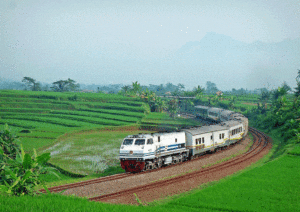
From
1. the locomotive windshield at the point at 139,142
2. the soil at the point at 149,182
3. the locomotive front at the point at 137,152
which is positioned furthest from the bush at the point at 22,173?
the locomotive windshield at the point at 139,142

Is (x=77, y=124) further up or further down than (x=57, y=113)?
further down

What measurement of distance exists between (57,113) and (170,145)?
42.4 metres

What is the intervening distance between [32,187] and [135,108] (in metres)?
58.3

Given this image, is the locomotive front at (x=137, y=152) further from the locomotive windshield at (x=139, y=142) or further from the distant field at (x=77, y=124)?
the distant field at (x=77, y=124)

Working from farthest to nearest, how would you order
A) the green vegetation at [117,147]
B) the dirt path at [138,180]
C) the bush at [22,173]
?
the dirt path at [138,180], the green vegetation at [117,147], the bush at [22,173]

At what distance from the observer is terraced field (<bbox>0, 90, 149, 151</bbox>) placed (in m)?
43.9

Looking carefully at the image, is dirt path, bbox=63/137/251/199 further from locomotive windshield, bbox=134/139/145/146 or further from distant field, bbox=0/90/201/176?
distant field, bbox=0/90/201/176

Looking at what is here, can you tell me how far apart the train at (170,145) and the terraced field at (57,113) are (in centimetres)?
1793

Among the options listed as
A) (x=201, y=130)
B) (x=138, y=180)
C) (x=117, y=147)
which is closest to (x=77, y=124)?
(x=117, y=147)

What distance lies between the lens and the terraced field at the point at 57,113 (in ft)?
144

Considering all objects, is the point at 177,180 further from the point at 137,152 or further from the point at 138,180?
the point at 137,152

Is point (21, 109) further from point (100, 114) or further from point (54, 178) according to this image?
point (54, 178)

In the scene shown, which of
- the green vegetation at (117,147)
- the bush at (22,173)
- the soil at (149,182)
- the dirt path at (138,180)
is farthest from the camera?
the dirt path at (138,180)

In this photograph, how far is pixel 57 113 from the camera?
6088 cm
